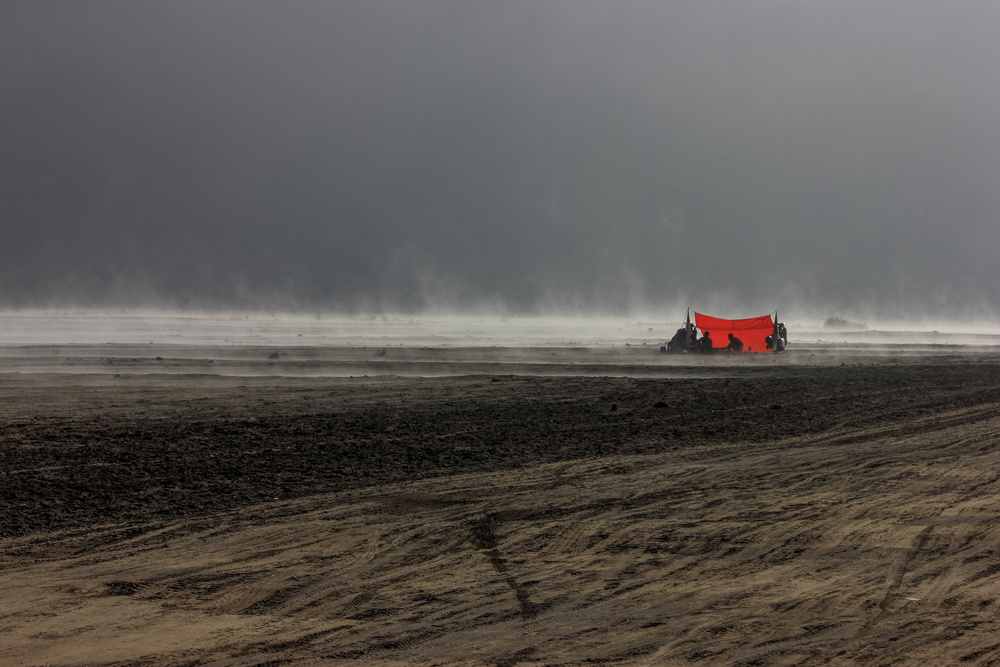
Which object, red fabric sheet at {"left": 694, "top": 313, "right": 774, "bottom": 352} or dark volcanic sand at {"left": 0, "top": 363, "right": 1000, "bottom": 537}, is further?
red fabric sheet at {"left": 694, "top": 313, "right": 774, "bottom": 352}

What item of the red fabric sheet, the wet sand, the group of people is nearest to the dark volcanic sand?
the wet sand

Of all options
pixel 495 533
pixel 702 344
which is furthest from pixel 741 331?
pixel 495 533

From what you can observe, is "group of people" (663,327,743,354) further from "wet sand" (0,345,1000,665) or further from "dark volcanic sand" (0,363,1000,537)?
"wet sand" (0,345,1000,665)

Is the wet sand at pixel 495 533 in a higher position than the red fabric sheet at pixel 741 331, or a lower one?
lower

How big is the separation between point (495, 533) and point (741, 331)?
108ft

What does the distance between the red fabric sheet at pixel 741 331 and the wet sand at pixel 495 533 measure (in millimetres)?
19916

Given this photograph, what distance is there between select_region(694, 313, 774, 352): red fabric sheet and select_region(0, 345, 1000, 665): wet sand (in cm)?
1992

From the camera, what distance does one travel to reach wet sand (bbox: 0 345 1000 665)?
5691 millimetres

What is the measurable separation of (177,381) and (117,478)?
14.6 meters

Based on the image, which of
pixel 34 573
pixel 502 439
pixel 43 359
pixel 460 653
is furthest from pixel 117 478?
pixel 43 359

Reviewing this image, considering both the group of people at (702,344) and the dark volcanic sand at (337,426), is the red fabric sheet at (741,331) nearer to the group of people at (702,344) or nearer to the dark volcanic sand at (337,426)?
the group of people at (702,344)

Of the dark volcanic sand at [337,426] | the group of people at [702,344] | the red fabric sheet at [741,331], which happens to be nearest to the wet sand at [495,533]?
the dark volcanic sand at [337,426]

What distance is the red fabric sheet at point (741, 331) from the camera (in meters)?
38.9

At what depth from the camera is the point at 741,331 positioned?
39.3 meters
